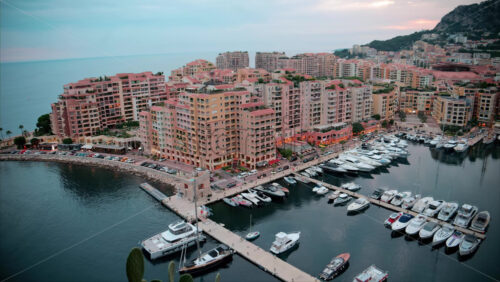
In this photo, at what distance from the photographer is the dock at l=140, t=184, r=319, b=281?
19531 mm

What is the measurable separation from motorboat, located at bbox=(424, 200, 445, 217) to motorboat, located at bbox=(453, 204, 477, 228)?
1347 millimetres

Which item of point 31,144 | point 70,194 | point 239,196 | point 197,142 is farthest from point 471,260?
point 31,144

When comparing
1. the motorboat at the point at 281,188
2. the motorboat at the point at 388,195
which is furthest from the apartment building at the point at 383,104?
the motorboat at the point at 281,188

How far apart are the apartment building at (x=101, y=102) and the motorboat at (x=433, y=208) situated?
3448 cm

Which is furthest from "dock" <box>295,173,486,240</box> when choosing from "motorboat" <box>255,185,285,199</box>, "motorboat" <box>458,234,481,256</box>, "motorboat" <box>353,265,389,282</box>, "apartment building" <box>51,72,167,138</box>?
"apartment building" <box>51,72,167,138</box>

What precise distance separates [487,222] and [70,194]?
34081 mm

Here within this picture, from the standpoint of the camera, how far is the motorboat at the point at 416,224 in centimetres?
2372

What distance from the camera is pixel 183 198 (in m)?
29.6

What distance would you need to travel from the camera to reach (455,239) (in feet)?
73.8

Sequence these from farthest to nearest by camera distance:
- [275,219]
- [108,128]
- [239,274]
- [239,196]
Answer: [108,128] < [239,196] < [275,219] < [239,274]

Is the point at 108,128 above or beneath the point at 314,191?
above

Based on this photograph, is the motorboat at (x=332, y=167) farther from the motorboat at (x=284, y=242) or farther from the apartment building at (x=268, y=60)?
the apartment building at (x=268, y=60)

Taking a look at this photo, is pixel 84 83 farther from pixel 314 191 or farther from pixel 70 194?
pixel 314 191

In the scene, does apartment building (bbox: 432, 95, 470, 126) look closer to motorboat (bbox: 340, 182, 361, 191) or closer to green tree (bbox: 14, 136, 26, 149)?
motorboat (bbox: 340, 182, 361, 191)
